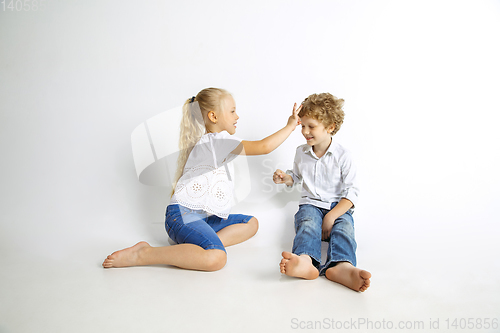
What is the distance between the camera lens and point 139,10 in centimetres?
214

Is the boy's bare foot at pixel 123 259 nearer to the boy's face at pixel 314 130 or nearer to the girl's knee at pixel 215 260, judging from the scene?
the girl's knee at pixel 215 260

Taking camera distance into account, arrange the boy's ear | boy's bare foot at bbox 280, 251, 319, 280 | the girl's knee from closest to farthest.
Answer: boy's bare foot at bbox 280, 251, 319, 280 → the girl's knee → the boy's ear

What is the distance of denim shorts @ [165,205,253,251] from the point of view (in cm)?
143

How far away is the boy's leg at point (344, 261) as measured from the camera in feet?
3.82

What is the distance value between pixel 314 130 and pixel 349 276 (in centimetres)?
69

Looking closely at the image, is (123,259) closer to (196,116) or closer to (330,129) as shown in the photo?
(196,116)

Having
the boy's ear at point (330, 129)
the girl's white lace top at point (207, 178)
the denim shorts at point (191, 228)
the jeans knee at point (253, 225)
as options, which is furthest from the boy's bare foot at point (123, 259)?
the boy's ear at point (330, 129)

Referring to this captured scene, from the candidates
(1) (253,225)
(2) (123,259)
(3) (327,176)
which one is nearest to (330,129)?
(3) (327,176)

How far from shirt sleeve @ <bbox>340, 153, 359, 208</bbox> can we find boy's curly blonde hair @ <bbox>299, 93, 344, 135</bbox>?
18 cm

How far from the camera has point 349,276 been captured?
1.21 metres

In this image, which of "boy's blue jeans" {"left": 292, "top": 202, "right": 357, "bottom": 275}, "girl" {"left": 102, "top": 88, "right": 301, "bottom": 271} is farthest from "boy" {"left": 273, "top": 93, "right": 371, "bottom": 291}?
"girl" {"left": 102, "top": 88, "right": 301, "bottom": 271}

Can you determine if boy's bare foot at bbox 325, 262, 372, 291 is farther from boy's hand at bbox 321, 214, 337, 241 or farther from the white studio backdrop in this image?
the white studio backdrop
